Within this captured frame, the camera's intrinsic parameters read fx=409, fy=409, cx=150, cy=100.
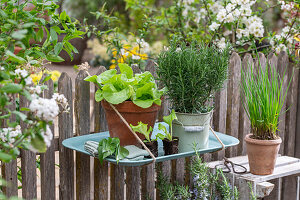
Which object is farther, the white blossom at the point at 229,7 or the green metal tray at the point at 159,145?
the white blossom at the point at 229,7

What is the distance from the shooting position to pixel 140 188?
2.21 m

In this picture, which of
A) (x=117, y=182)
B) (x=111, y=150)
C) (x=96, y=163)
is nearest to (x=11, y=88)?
(x=111, y=150)

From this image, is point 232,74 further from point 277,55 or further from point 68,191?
point 68,191

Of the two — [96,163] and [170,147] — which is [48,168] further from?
[170,147]

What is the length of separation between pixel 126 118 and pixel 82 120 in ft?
1.34

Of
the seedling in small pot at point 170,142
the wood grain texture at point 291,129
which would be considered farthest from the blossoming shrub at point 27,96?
the wood grain texture at point 291,129

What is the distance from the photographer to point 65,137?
1898 mm

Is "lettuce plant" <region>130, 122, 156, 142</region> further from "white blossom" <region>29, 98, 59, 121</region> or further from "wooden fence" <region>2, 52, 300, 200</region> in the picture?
"white blossom" <region>29, 98, 59, 121</region>

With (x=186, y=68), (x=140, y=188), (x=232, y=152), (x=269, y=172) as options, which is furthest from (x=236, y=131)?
(x=186, y=68)

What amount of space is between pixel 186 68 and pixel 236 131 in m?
0.98

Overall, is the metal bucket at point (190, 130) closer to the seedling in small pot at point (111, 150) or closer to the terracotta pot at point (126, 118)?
the terracotta pot at point (126, 118)

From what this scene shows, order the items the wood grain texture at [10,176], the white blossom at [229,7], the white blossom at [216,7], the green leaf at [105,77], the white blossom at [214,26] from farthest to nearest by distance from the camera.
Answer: the white blossom at [216,7] < the white blossom at [214,26] < the white blossom at [229,7] < the wood grain texture at [10,176] < the green leaf at [105,77]

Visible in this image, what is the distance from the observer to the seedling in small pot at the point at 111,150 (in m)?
1.50

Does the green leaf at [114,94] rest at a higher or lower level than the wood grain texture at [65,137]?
higher
